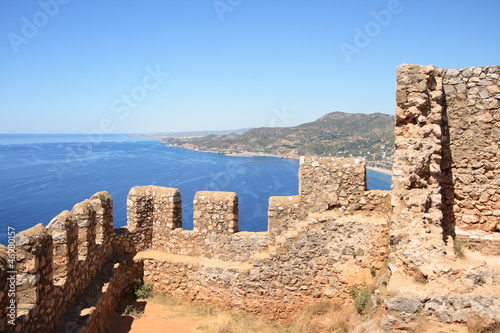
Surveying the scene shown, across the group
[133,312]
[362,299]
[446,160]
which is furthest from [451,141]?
[133,312]

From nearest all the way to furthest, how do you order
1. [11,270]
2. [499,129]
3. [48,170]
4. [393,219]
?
[11,270]
[393,219]
[499,129]
[48,170]

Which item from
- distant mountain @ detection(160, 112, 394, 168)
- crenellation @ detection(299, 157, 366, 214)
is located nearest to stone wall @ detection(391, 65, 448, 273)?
crenellation @ detection(299, 157, 366, 214)

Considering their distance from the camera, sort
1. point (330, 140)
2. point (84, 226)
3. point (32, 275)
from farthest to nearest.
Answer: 1. point (330, 140)
2. point (84, 226)
3. point (32, 275)

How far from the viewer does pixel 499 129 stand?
565cm

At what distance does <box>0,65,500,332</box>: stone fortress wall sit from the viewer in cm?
409

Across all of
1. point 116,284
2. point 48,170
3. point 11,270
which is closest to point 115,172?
point 48,170

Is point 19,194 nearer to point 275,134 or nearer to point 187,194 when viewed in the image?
point 187,194

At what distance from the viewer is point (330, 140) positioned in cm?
6062

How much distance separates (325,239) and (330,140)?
184 ft

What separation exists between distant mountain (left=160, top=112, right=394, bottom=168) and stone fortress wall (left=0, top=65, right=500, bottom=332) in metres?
36.5

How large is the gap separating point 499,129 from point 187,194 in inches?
1431

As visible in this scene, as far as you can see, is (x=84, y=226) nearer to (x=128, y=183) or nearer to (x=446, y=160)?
(x=446, y=160)

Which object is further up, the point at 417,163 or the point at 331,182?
the point at 417,163

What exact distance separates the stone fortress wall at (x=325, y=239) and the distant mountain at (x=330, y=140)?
36509mm
